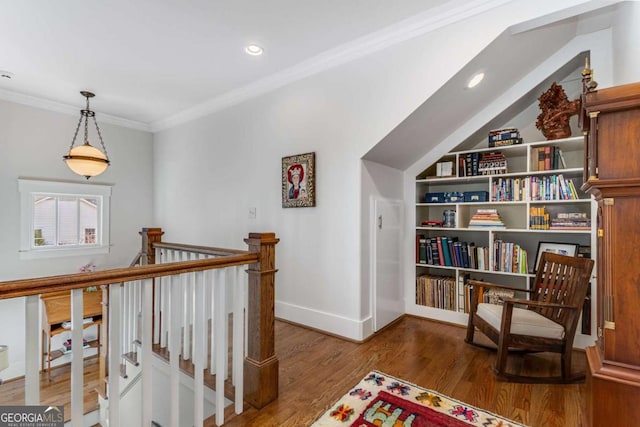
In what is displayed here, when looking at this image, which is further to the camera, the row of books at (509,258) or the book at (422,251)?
the book at (422,251)

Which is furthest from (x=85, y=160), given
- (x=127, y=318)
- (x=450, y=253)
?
(x=450, y=253)

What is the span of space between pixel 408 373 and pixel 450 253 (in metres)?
1.38

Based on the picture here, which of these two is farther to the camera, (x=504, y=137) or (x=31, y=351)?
(x=504, y=137)

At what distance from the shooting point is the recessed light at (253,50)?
8.97 feet

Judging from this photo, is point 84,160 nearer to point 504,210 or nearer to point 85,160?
point 85,160

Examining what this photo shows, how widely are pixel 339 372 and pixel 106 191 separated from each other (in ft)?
14.3

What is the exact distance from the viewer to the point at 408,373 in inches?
85.2

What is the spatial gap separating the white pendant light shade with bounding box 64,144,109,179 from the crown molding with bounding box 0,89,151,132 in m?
1.37

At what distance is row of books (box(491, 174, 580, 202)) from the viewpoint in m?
2.56

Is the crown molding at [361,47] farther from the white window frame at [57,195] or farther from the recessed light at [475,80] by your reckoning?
the white window frame at [57,195]

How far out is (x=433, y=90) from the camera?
2.36 m

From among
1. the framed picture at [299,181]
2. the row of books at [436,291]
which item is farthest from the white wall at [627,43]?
the framed picture at [299,181]

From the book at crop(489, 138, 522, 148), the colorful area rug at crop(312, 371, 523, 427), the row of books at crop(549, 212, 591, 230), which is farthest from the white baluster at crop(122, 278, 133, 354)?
the row of books at crop(549, 212, 591, 230)

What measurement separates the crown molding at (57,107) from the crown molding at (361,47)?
5.18 feet
